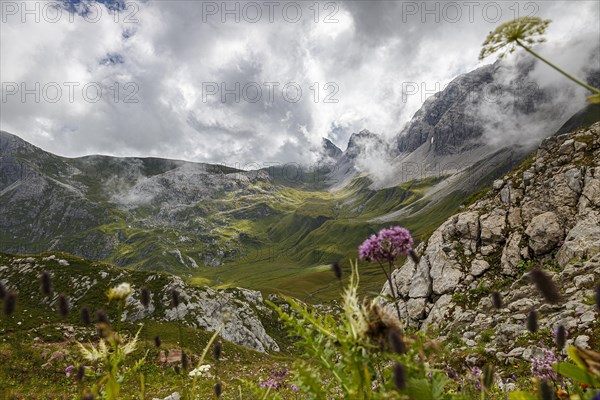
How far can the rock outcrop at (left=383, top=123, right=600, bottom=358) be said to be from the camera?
1606cm

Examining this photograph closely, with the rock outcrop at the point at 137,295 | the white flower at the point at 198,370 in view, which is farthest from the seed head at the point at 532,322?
the rock outcrop at the point at 137,295

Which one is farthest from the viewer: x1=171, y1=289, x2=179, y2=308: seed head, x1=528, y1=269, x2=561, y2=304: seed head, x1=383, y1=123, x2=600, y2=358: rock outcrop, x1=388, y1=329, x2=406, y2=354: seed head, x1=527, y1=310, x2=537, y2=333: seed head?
x1=383, y1=123, x2=600, y2=358: rock outcrop

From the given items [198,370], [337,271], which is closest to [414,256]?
[337,271]

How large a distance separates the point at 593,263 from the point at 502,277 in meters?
6.14

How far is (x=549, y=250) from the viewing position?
21438 mm

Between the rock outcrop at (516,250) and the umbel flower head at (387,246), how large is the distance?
1124cm

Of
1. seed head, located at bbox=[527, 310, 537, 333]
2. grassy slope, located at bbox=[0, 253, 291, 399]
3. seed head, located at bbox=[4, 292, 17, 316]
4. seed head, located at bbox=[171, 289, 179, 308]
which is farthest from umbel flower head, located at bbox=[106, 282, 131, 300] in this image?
seed head, located at bbox=[527, 310, 537, 333]

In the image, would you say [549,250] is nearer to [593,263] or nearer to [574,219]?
[574,219]

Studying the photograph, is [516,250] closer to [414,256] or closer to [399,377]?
[414,256]

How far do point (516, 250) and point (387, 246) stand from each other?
891 inches

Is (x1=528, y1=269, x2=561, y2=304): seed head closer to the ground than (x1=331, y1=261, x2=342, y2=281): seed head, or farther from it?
closer to the ground

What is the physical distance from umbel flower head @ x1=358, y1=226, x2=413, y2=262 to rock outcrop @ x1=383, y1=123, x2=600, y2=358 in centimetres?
1124

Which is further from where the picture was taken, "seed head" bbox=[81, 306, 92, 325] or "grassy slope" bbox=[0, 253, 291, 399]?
"grassy slope" bbox=[0, 253, 291, 399]

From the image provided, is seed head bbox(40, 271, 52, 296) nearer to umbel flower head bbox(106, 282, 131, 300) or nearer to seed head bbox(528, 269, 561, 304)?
umbel flower head bbox(106, 282, 131, 300)
